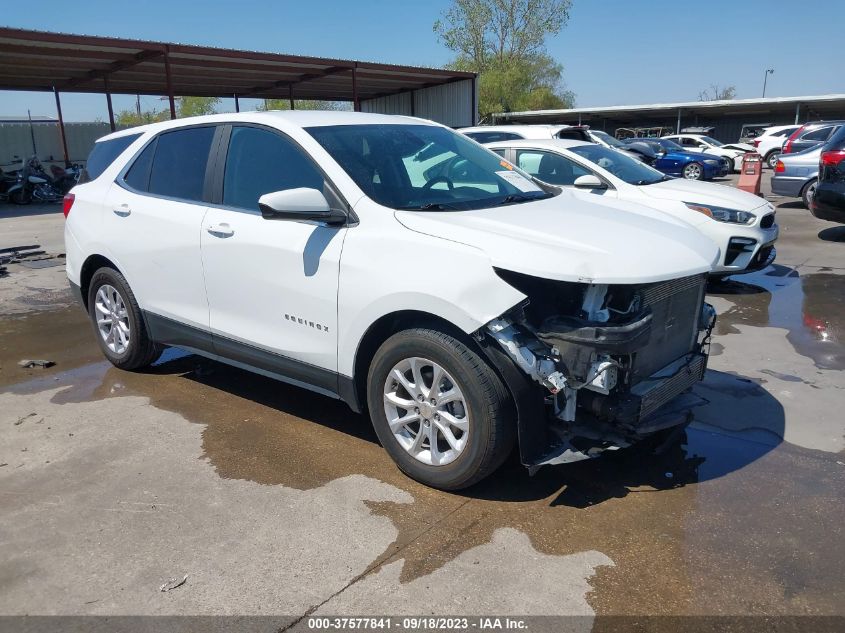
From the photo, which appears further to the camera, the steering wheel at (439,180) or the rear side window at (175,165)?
the rear side window at (175,165)

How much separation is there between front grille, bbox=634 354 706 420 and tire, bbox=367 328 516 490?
64cm

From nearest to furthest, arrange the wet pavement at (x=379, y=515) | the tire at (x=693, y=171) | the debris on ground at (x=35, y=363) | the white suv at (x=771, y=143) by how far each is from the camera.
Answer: the wet pavement at (x=379, y=515) → the debris on ground at (x=35, y=363) → the tire at (x=693, y=171) → the white suv at (x=771, y=143)

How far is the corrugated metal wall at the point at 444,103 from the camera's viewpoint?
79.1ft

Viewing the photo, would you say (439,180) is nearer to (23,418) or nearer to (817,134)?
(23,418)

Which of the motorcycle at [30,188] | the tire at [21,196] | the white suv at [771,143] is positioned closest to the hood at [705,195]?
the motorcycle at [30,188]

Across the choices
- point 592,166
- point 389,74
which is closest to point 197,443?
point 592,166

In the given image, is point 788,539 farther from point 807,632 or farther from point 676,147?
point 676,147

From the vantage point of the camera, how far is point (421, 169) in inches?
159

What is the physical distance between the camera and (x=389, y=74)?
21.9m

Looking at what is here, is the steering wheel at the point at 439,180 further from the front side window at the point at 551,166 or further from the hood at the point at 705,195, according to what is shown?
the hood at the point at 705,195

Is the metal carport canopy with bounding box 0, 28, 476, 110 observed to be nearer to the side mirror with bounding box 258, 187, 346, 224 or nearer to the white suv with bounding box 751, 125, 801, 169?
the white suv with bounding box 751, 125, 801, 169

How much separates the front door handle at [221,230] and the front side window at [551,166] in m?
4.65

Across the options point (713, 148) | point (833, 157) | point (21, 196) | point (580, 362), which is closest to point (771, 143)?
point (713, 148)

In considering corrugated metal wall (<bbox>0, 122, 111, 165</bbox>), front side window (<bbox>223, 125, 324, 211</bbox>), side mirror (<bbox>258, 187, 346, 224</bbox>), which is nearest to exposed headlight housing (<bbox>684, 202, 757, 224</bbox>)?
front side window (<bbox>223, 125, 324, 211</bbox>)
